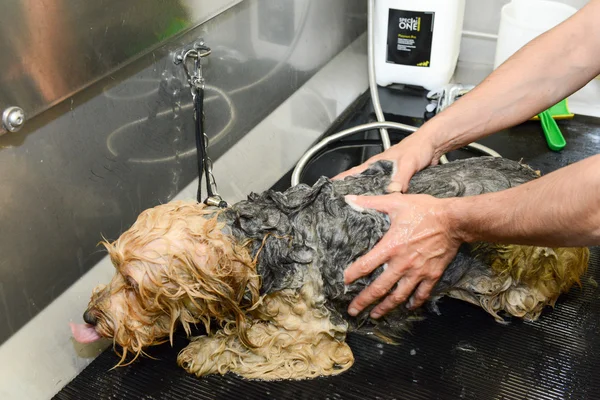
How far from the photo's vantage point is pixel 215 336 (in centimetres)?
217

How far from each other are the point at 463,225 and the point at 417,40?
5.80ft

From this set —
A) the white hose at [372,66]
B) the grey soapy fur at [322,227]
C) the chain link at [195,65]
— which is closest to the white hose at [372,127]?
the white hose at [372,66]

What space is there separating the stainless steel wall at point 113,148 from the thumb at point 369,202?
0.78 metres

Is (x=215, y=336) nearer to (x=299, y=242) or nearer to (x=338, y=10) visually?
(x=299, y=242)

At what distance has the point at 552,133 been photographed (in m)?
3.21

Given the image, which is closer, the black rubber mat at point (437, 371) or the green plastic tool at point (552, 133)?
the black rubber mat at point (437, 371)

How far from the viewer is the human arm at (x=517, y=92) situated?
2205 mm

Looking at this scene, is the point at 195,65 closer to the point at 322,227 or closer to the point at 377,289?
the point at 322,227

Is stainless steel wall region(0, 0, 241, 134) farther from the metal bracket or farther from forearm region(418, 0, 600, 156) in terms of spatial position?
forearm region(418, 0, 600, 156)

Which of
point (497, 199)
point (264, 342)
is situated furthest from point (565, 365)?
point (264, 342)

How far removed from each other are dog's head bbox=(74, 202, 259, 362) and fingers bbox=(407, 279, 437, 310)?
1.69ft

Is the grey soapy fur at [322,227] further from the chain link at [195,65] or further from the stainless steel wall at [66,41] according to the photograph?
the stainless steel wall at [66,41]

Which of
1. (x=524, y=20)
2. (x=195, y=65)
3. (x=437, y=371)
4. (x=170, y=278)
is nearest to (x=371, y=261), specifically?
(x=437, y=371)

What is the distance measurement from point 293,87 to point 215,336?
1.43 metres
